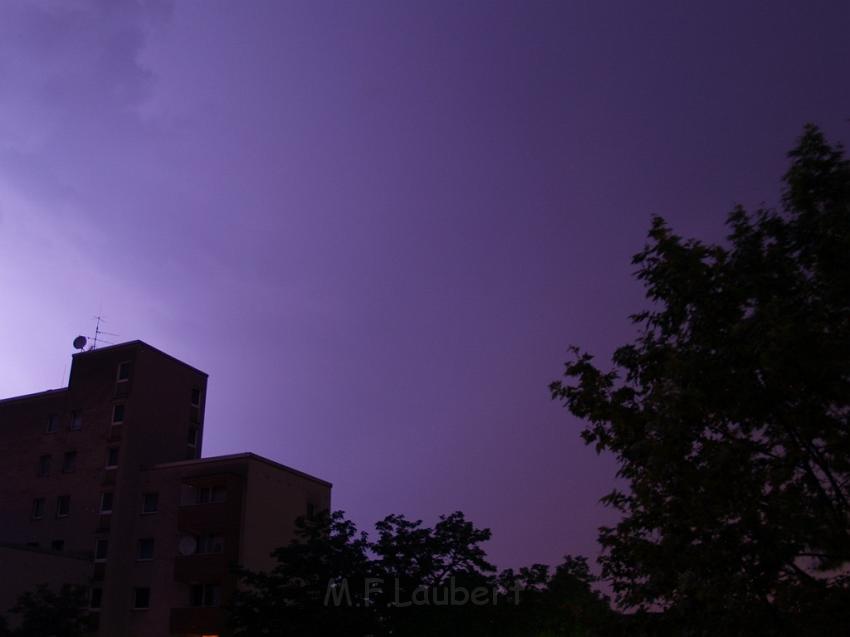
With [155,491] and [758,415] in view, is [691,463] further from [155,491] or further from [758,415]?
[155,491]

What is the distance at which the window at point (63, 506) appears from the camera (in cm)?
4419

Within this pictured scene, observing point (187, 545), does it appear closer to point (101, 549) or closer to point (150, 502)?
point (150, 502)

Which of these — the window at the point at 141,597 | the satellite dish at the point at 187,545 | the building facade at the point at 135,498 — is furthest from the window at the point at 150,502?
the window at the point at 141,597

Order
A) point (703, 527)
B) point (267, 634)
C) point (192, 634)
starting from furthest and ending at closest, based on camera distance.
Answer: point (192, 634), point (267, 634), point (703, 527)

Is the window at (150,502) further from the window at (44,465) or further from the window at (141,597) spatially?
the window at (44,465)

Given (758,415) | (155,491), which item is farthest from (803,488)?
(155,491)

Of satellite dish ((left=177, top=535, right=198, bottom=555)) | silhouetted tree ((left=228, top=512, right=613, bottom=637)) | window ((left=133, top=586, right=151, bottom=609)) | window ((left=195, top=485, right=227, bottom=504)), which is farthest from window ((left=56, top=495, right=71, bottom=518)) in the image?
silhouetted tree ((left=228, top=512, right=613, bottom=637))

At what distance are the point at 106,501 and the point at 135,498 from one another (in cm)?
156

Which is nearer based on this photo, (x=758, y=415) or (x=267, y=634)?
(x=758, y=415)

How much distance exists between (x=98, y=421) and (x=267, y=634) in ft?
69.2

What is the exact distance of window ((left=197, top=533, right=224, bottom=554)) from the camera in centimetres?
3966

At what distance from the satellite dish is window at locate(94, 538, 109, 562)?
4.17 metres

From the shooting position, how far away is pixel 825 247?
34.4 feet

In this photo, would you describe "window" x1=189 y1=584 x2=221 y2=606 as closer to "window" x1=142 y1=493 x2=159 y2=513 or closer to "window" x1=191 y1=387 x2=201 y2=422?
"window" x1=142 y1=493 x2=159 y2=513
